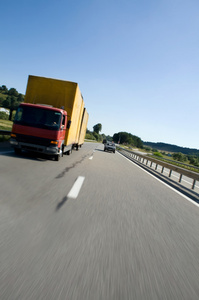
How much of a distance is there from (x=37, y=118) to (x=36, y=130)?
55 cm

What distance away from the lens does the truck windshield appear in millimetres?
9859

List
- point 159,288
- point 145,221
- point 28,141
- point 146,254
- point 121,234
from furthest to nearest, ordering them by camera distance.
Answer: point 28,141 → point 145,221 → point 121,234 → point 146,254 → point 159,288

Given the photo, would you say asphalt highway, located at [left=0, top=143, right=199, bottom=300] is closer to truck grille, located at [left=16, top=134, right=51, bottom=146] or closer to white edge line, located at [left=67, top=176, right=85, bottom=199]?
white edge line, located at [left=67, top=176, right=85, bottom=199]

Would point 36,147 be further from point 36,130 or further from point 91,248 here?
point 91,248

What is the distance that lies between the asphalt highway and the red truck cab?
4579mm

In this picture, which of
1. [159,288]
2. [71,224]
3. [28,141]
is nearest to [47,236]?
[71,224]

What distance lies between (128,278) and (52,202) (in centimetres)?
251

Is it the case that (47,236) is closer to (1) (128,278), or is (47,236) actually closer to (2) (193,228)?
(1) (128,278)

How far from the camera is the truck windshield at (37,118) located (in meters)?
9.86

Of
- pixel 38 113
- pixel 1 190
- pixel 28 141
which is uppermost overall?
pixel 38 113

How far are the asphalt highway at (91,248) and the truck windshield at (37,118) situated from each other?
4876mm

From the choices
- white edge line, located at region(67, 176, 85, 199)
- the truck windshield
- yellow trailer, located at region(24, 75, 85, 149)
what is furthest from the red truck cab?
white edge line, located at region(67, 176, 85, 199)

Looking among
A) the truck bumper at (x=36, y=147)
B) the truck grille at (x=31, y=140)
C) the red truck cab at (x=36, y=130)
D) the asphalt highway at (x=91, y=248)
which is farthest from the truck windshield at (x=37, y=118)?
the asphalt highway at (x=91, y=248)

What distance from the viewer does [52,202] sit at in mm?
4492
